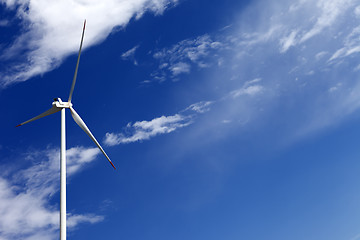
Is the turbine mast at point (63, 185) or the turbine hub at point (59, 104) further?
the turbine hub at point (59, 104)

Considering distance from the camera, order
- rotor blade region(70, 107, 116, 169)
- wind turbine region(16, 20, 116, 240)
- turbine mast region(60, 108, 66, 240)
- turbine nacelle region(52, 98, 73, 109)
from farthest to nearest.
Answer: rotor blade region(70, 107, 116, 169), turbine nacelle region(52, 98, 73, 109), wind turbine region(16, 20, 116, 240), turbine mast region(60, 108, 66, 240)

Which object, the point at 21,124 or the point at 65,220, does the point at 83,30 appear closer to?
the point at 21,124

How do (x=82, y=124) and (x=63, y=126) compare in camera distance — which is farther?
(x=82, y=124)

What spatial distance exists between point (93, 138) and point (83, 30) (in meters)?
19.8

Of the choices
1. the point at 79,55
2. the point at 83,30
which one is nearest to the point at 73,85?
the point at 79,55

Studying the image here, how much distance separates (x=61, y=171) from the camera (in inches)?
2272

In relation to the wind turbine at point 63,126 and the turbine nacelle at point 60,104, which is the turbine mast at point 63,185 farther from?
the turbine nacelle at point 60,104

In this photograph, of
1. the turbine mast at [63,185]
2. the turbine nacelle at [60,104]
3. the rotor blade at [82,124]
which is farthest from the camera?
the rotor blade at [82,124]

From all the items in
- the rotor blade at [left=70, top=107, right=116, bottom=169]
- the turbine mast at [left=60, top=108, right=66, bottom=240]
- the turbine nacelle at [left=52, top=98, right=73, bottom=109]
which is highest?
the turbine nacelle at [left=52, top=98, right=73, bottom=109]

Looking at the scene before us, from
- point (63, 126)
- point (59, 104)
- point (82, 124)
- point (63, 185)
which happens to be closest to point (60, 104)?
point (59, 104)

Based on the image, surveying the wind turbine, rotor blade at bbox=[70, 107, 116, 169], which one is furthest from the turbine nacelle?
rotor blade at bbox=[70, 107, 116, 169]

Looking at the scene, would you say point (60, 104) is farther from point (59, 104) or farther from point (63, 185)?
point (63, 185)

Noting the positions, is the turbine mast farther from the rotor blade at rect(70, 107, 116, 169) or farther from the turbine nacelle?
the rotor blade at rect(70, 107, 116, 169)

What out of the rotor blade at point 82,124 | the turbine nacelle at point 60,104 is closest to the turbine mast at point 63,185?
the turbine nacelle at point 60,104
